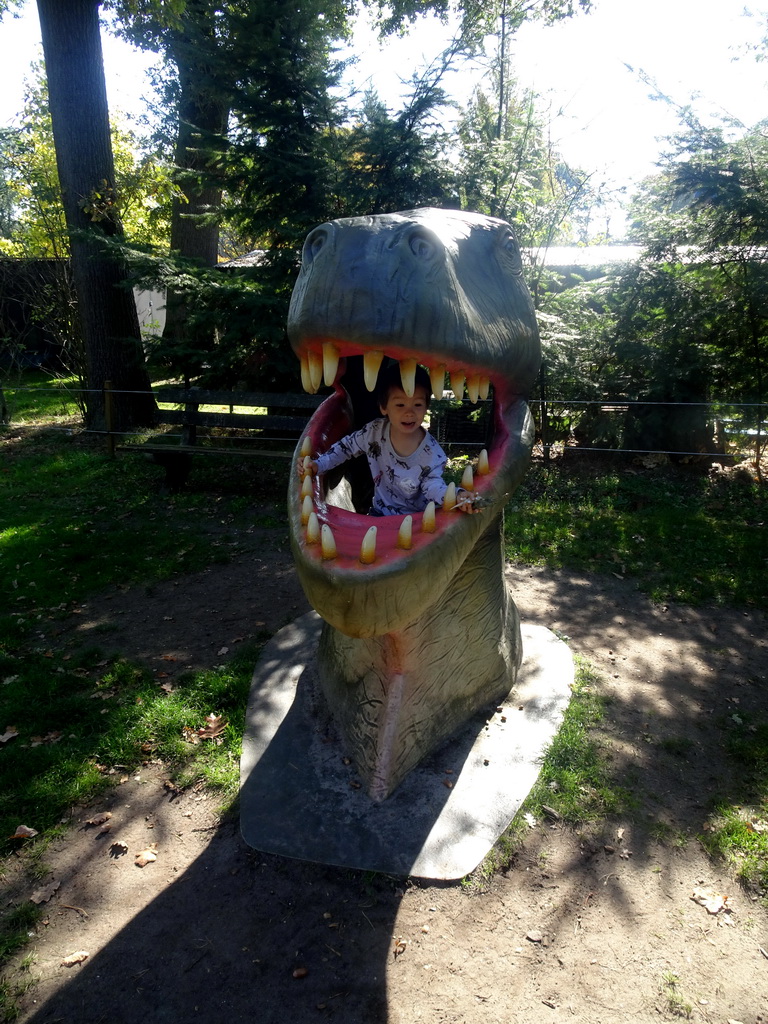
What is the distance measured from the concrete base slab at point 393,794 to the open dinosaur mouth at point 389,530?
1.05 metres

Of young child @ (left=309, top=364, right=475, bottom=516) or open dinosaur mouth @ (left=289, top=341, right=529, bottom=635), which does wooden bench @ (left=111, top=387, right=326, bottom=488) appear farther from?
open dinosaur mouth @ (left=289, top=341, right=529, bottom=635)

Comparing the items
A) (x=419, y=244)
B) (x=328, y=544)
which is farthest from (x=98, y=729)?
(x=419, y=244)

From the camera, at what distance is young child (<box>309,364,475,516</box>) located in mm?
2977

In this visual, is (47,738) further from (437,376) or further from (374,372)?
(437,376)

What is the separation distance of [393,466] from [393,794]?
1541 mm

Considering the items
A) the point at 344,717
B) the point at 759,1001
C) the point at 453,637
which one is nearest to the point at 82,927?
the point at 344,717

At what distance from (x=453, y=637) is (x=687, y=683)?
1.97m

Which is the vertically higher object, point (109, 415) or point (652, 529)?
point (109, 415)

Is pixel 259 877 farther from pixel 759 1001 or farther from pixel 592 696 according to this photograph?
pixel 592 696

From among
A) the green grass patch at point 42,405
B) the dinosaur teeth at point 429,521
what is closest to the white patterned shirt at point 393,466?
the dinosaur teeth at point 429,521

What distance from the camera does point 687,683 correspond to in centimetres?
415

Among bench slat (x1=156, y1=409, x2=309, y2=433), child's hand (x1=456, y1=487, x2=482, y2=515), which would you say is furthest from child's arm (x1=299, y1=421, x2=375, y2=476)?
bench slat (x1=156, y1=409, x2=309, y2=433)

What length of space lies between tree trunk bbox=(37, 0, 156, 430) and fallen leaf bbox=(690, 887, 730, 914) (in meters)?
8.78

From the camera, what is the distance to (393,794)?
2936mm
